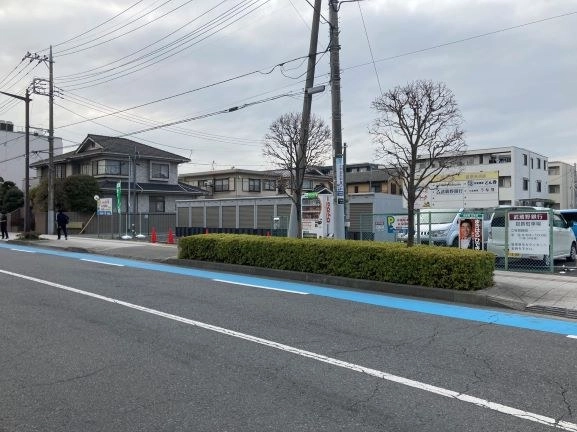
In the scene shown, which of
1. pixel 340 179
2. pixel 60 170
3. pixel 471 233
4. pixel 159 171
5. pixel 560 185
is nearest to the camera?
pixel 340 179

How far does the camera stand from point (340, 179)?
14.5 m

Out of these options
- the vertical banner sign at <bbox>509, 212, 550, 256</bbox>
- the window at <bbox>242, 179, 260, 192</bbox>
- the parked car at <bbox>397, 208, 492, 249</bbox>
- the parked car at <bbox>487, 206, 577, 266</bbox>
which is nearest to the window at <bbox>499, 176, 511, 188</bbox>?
the window at <bbox>242, 179, 260, 192</bbox>

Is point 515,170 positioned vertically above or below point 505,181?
above

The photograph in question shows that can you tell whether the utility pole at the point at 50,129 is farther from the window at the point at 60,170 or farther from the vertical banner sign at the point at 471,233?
the vertical banner sign at the point at 471,233

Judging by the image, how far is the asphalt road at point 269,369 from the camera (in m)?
4.20

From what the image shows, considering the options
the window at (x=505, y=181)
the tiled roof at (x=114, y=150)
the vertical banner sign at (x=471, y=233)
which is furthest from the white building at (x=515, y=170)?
the vertical banner sign at (x=471, y=233)

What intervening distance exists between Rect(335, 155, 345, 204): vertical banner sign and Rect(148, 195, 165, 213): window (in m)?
33.5

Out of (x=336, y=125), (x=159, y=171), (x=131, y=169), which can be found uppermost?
(x=159, y=171)

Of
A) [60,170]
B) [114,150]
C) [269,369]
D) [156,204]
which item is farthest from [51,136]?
[269,369]

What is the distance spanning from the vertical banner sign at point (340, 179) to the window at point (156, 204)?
110 feet

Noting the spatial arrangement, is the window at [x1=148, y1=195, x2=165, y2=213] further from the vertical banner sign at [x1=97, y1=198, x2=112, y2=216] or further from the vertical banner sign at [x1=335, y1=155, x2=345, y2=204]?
the vertical banner sign at [x1=335, y1=155, x2=345, y2=204]

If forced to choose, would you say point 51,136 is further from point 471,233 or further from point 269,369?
point 269,369

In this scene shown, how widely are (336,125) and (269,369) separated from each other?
33.2 ft

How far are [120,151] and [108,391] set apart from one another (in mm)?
42238
